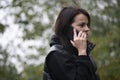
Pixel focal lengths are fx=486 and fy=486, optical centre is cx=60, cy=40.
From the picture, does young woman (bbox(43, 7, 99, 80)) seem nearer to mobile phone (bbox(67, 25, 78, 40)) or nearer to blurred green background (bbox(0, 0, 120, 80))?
mobile phone (bbox(67, 25, 78, 40))

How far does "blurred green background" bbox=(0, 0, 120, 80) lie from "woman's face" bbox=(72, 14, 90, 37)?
553 centimetres

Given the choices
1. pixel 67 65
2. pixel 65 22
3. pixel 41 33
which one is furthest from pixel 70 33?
pixel 41 33

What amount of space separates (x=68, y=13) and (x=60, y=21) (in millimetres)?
107

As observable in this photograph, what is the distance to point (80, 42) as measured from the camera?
4453 mm

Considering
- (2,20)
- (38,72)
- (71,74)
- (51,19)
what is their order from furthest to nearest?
(51,19), (38,72), (2,20), (71,74)

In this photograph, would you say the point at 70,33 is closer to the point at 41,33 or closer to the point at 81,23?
the point at 81,23

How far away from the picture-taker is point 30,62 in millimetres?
16406

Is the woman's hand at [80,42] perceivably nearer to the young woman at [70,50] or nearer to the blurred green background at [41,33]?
the young woman at [70,50]

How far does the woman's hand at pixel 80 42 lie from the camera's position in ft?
14.5

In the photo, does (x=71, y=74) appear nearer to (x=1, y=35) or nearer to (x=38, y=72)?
(x=1, y=35)

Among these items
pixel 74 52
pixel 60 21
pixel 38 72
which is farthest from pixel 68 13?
pixel 38 72

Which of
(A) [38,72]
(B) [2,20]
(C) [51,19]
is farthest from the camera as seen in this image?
(C) [51,19]

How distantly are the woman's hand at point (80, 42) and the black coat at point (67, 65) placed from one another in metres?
0.04

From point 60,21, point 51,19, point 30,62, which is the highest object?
point 60,21
